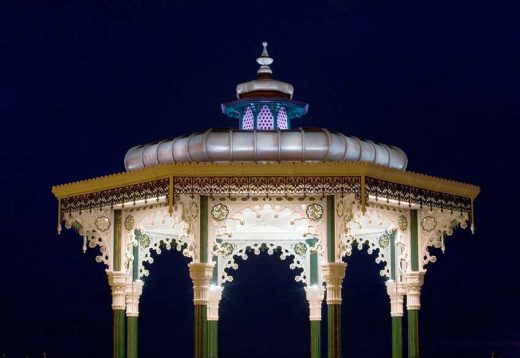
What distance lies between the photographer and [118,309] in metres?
31.3

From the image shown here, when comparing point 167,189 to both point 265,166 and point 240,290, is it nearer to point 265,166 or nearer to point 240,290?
point 265,166

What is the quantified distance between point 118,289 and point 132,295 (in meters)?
0.80

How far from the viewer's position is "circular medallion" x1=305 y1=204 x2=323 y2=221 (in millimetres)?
28625

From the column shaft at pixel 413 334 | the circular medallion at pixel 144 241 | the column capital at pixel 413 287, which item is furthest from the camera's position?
the circular medallion at pixel 144 241

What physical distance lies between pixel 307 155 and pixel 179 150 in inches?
109

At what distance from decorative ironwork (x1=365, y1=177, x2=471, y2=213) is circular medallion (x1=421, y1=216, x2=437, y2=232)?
63cm

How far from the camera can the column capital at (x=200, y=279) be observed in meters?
28.4

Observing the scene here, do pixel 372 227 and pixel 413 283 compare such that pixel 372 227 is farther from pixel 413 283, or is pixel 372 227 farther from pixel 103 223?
pixel 103 223

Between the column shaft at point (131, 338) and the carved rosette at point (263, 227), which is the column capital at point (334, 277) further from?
the column shaft at point (131, 338)

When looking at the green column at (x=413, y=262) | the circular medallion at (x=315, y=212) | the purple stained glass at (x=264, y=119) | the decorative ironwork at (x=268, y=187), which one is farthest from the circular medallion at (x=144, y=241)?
the green column at (x=413, y=262)

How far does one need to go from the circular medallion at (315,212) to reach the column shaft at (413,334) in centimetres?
411

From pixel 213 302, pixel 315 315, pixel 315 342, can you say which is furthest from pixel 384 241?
pixel 213 302

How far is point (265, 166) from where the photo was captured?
28.1 meters

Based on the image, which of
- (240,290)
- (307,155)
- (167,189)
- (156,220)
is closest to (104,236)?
(156,220)
